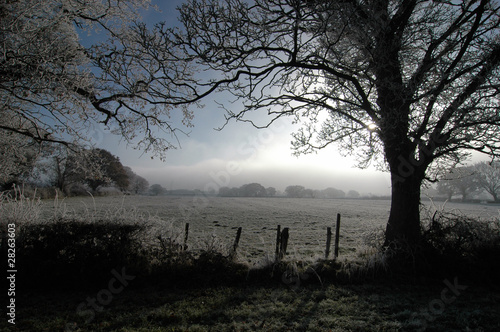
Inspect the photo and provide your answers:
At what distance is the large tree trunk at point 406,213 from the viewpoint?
7613 millimetres

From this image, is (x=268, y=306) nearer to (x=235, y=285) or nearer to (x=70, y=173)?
(x=235, y=285)

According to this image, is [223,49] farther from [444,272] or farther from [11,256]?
[444,272]

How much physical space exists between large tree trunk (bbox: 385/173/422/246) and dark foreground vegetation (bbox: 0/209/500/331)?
341mm

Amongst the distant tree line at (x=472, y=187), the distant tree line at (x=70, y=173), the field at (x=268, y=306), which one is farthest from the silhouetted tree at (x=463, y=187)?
the distant tree line at (x=70, y=173)

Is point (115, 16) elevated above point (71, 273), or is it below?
above

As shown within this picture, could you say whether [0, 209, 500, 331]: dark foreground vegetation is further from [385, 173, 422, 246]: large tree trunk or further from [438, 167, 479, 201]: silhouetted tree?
[438, 167, 479, 201]: silhouetted tree

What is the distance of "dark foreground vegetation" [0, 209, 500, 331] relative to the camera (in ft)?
15.0

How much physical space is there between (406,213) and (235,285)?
558 centimetres

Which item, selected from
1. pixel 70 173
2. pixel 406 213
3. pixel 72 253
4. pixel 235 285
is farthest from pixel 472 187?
pixel 70 173

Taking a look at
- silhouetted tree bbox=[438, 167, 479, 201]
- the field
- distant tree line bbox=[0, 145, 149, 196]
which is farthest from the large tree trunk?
silhouetted tree bbox=[438, 167, 479, 201]

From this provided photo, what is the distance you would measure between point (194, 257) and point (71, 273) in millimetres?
2951

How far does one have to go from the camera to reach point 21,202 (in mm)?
7012

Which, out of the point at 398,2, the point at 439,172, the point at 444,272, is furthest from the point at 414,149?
the point at 398,2

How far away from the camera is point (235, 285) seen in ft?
20.8
